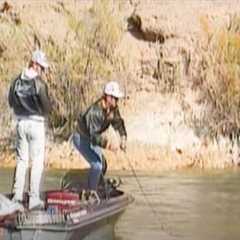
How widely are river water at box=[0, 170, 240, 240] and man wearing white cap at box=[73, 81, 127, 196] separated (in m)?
0.92

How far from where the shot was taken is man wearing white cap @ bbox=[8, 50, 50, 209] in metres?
13.7

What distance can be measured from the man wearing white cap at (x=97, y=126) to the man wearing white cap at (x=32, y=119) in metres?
0.86

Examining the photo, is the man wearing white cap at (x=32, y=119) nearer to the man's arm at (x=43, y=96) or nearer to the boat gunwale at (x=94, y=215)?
the man's arm at (x=43, y=96)

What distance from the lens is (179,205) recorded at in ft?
56.5

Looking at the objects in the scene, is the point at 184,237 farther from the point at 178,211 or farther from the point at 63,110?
the point at 63,110

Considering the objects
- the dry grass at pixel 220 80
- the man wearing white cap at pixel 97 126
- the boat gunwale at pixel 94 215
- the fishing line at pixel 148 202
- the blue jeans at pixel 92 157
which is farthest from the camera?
the dry grass at pixel 220 80

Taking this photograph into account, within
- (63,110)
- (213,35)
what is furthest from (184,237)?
(213,35)

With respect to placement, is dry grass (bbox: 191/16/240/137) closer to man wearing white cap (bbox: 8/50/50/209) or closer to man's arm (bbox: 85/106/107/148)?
man's arm (bbox: 85/106/107/148)

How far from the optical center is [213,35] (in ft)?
84.0

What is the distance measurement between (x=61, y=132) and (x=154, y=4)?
624 centimetres

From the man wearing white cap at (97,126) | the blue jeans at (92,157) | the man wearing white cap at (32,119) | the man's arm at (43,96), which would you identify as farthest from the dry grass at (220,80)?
the man's arm at (43,96)

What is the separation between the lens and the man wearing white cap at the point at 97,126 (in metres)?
14.5

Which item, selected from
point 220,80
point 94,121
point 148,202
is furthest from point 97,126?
point 220,80

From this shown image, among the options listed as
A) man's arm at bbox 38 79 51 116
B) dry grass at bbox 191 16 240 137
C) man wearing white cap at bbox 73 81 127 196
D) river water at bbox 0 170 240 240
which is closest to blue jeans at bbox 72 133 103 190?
man wearing white cap at bbox 73 81 127 196
